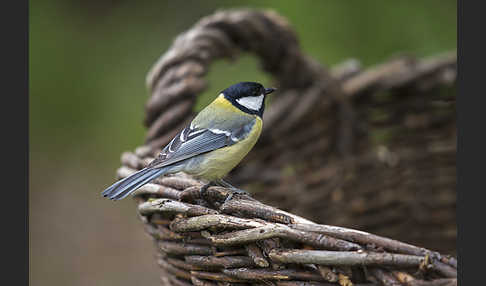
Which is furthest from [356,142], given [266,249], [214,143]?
[266,249]

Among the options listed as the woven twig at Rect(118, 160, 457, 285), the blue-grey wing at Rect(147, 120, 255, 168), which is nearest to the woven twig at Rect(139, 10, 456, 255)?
the blue-grey wing at Rect(147, 120, 255, 168)

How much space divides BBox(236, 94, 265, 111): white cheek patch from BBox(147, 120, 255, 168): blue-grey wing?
0.08m

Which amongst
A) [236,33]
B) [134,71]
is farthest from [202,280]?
[134,71]

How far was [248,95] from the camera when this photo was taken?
1.37 meters

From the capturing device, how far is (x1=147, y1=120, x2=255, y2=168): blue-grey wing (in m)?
1.16

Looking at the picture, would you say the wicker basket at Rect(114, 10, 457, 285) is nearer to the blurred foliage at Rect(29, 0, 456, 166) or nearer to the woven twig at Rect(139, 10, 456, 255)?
the woven twig at Rect(139, 10, 456, 255)

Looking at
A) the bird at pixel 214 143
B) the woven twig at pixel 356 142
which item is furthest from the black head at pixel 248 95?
the woven twig at pixel 356 142

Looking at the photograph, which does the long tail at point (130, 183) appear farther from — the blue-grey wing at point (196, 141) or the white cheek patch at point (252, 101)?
the white cheek patch at point (252, 101)

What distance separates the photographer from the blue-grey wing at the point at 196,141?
116 centimetres

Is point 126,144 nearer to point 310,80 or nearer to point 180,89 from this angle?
point 310,80

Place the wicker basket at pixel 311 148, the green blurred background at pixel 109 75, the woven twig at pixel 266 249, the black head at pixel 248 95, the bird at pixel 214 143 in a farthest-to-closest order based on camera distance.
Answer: the green blurred background at pixel 109 75, the black head at pixel 248 95, the bird at pixel 214 143, the wicker basket at pixel 311 148, the woven twig at pixel 266 249

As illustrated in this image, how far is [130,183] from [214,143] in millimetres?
270

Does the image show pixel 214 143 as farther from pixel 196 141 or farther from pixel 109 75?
pixel 109 75

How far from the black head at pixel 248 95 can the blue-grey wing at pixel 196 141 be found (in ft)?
0.26
